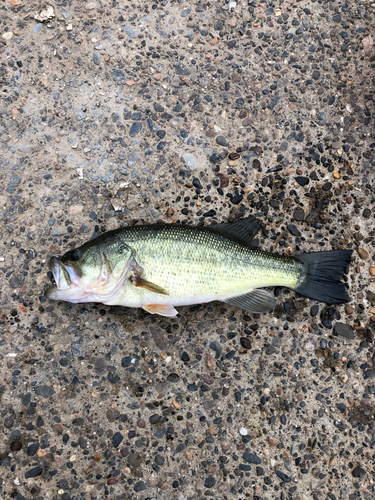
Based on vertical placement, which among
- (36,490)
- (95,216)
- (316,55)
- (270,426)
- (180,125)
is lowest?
(36,490)

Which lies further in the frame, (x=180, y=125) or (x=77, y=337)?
(x=180, y=125)

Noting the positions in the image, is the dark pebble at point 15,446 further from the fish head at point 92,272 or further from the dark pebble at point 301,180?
the dark pebble at point 301,180

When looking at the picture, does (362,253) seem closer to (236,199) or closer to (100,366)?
(236,199)

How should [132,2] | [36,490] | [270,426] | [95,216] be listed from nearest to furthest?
[36,490], [270,426], [95,216], [132,2]

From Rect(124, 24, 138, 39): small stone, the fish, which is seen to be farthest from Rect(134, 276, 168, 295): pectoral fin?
Rect(124, 24, 138, 39): small stone

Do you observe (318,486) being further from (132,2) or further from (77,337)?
(132,2)

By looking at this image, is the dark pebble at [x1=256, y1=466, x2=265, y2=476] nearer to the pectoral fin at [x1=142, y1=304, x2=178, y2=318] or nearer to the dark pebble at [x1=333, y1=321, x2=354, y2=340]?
A: the dark pebble at [x1=333, y1=321, x2=354, y2=340]

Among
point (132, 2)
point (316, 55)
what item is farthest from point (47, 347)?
point (316, 55)

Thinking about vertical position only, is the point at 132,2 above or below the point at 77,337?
above
